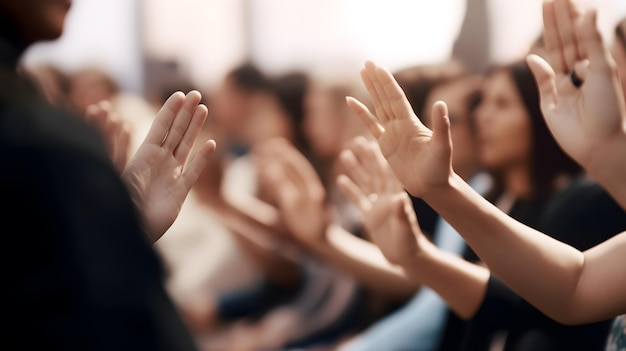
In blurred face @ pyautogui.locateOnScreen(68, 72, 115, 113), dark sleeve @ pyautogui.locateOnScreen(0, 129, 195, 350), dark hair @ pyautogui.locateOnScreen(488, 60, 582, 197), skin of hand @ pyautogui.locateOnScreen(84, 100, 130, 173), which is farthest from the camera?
blurred face @ pyautogui.locateOnScreen(68, 72, 115, 113)

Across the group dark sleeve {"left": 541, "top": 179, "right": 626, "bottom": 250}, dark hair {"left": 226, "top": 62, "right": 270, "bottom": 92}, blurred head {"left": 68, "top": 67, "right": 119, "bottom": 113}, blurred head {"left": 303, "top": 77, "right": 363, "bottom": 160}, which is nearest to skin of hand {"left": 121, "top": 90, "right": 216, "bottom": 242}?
dark sleeve {"left": 541, "top": 179, "right": 626, "bottom": 250}

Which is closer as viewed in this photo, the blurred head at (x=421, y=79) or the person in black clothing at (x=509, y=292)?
the person in black clothing at (x=509, y=292)

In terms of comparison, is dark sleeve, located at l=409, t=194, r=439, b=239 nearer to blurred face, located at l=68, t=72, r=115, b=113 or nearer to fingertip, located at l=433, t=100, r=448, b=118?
fingertip, located at l=433, t=100, r=448, b=118

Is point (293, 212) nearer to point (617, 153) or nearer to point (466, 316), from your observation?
point (466, 316)

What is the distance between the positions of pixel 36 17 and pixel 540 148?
1182 millimetres

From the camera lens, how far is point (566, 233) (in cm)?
118

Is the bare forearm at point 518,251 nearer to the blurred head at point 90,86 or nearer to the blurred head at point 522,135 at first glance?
the blurred head at point 522,135

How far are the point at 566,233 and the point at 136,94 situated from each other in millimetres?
2634

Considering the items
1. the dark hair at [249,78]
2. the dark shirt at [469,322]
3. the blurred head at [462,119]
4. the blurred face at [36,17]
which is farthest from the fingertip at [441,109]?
the dark hair at [249,78]

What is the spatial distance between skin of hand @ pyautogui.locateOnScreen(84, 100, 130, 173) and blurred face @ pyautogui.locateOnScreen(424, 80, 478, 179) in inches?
34.3

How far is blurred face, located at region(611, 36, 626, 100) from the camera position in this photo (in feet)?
3.70

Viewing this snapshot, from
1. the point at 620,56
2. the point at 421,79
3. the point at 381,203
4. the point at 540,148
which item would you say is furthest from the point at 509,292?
the point at 421,79

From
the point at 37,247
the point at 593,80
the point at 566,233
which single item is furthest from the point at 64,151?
the point at 566,233

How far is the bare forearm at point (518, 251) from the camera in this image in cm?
85
